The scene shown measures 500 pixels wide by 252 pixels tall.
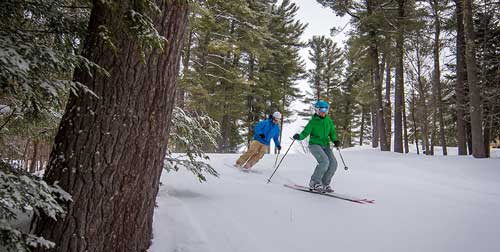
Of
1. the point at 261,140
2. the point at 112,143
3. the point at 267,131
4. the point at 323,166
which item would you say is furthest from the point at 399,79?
the point at 112,143

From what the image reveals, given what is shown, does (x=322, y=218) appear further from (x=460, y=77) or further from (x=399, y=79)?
(x=399, y=79)

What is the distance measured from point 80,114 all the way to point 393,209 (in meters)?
Answer: 4.29

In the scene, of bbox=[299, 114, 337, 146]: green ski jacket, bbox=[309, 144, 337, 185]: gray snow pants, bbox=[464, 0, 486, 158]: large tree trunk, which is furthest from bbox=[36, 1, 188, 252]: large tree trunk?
bbox=[464, 0, 486, 158]: large tree trunk

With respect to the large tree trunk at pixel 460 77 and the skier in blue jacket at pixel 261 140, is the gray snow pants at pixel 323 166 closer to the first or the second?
the skier in blue jacket at pixel 261 140

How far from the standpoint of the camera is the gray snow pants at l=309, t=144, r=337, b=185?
5.82 meters

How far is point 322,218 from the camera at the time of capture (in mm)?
4094

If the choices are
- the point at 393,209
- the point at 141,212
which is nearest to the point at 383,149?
the point at 393,209

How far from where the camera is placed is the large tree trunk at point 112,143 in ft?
7.66

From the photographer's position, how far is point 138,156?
257cm

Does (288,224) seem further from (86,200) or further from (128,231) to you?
(86,200)

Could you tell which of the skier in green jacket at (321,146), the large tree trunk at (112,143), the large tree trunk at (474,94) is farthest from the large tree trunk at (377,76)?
the large tree trunk at (112,143)

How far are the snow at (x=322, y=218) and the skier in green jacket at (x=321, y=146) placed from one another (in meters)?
0.40

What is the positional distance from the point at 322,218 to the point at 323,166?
1.84 m

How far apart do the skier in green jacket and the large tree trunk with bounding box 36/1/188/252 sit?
12.4ft
